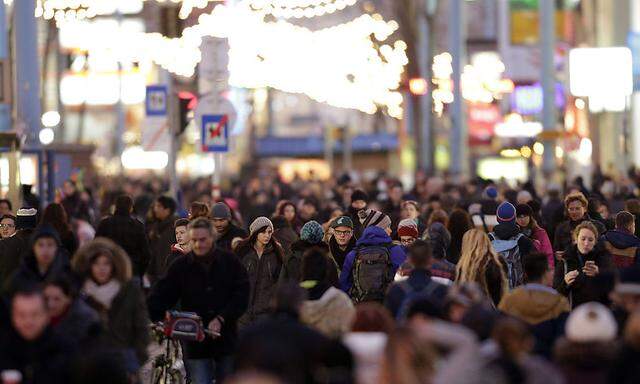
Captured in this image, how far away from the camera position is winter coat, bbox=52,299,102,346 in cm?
1135

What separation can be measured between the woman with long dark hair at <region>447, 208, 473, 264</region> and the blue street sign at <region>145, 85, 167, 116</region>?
9.74m

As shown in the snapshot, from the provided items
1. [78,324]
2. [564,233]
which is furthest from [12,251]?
[564,233]

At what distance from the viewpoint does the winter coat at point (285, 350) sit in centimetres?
928

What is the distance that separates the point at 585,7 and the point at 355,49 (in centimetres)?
865

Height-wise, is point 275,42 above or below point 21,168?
above

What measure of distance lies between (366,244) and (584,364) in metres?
6.11

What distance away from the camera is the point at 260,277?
54.8 ft

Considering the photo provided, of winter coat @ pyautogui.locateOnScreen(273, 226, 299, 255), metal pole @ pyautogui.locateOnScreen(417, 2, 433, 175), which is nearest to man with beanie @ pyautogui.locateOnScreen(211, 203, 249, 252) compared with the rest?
winter coat @ pyautogui.locateOnScreen(273, 226, 299, 255)

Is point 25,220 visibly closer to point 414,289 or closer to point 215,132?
point 414,289

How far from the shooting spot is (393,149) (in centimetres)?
8556

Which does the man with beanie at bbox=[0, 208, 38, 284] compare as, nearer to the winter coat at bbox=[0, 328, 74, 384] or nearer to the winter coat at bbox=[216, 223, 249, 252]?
the winter coat at bbox=[216, 223, 249, 252]

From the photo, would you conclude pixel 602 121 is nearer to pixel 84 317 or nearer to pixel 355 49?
pixel 355 49

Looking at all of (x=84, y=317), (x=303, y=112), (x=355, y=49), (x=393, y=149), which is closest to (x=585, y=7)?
(x=355, y=49)

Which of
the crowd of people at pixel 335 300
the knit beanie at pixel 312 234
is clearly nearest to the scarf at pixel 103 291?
the crowd of people at pixel 335 300
